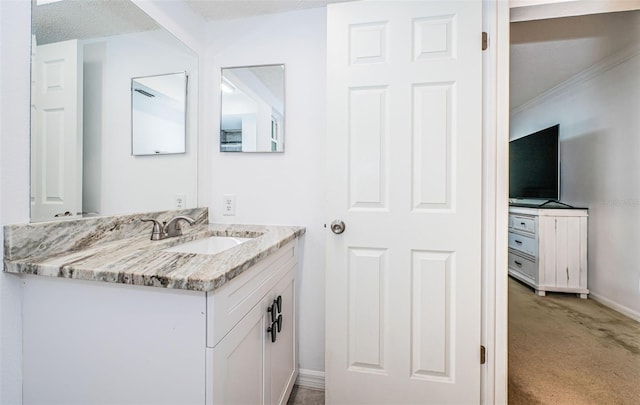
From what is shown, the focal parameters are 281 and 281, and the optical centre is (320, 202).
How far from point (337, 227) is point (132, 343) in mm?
932

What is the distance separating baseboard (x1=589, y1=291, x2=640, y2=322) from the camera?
2.42 m

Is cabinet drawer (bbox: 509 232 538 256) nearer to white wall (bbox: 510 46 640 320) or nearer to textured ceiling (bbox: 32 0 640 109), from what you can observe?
white wall (bbox: 510 46 640 320)

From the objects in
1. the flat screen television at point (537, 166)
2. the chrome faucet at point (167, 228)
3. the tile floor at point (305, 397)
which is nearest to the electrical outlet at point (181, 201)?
the chrome faucet at point (167, 228)

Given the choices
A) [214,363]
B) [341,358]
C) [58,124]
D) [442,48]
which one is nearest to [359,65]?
[442,48]

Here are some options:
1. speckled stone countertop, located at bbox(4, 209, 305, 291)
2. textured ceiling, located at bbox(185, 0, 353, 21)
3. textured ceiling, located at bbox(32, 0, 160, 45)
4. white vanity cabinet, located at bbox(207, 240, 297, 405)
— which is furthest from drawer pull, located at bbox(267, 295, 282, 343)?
textured ceiling, located at bbox(185, 0, 353, 21)

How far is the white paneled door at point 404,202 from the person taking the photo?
1.33m

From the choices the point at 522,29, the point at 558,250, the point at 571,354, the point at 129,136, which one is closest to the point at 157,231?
the point at 129,136

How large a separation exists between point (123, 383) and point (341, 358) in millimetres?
979

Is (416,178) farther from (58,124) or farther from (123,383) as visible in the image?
(58,124)

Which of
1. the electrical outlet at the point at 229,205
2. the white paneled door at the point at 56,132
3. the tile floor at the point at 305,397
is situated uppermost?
the white paneled door at the point at 56,132

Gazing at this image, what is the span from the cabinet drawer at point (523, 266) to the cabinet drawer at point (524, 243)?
0.11m

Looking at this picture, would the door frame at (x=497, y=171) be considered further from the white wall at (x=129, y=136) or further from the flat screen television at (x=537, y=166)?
the flat screen television at (x=537, y=166)

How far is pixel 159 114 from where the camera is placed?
4.93 ft

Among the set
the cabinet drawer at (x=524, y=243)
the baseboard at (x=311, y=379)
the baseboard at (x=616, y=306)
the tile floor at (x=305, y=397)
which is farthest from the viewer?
the cabinet drawer at (x=524, y=243)
